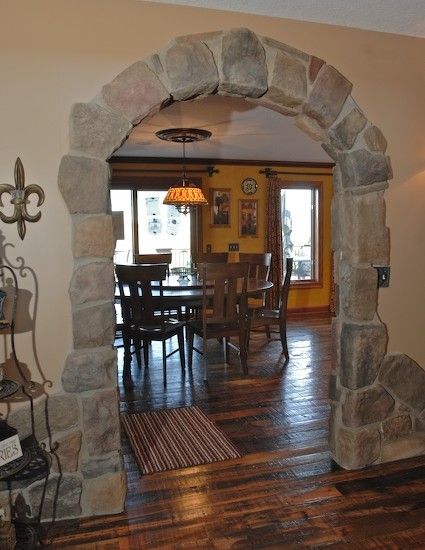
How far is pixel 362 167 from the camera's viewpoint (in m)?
2.40

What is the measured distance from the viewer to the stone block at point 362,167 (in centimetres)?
239

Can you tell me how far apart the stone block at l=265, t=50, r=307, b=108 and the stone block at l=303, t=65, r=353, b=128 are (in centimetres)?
6

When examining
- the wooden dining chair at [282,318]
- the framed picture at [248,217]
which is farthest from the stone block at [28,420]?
the framed picture at [248,217]

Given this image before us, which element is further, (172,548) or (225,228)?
(225,228)

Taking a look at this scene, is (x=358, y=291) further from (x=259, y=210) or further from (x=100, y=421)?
(x=259, y=210)

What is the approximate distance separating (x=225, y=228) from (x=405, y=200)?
423cm

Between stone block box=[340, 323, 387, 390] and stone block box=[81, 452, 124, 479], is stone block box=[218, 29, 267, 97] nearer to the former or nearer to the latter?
stone block box=[340, 323, 387, 390]

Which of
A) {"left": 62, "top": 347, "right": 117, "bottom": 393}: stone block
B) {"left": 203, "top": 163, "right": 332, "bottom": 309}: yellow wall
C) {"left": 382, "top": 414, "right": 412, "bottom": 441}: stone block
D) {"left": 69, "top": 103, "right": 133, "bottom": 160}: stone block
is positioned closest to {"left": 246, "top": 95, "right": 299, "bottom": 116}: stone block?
{"left": 69, "top": 103, "right": 133, "bottom": 160}: stone block

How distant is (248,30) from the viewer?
2135 mm

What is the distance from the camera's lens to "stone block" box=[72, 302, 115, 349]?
81.4 inches

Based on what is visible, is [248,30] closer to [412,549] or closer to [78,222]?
[78,222]

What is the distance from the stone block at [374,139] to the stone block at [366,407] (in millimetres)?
1282

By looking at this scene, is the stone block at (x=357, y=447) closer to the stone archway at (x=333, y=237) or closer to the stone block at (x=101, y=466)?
the stone archway at (x=333, y=237)

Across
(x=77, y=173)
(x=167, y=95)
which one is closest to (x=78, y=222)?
(x=77, y=173)
